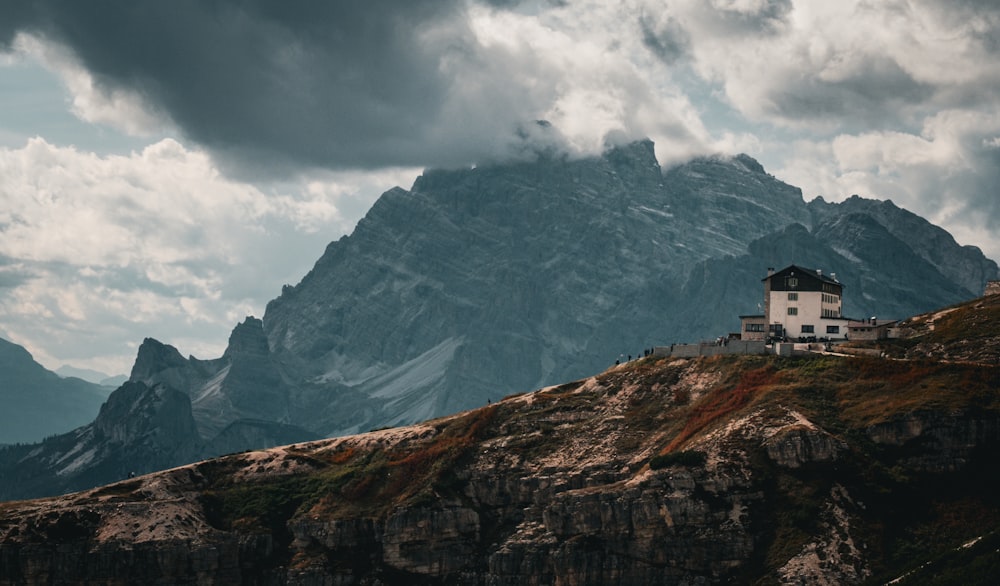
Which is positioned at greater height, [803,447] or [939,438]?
[939,438]

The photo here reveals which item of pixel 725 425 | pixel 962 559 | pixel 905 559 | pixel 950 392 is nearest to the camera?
pixel 962 559

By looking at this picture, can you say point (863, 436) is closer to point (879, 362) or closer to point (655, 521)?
point (879, 362)

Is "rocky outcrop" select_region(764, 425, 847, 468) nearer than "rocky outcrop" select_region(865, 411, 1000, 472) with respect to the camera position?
No

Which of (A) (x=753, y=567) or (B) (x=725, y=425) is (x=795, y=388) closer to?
(B) (x=725, y=425)

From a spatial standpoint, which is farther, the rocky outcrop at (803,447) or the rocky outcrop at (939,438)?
the rocky outcrop at (803,447)

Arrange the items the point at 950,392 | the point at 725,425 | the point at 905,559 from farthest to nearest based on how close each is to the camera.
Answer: the point at 725,425 → the point at 950,392 → the point at 905,559

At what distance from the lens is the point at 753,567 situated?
6905 inches

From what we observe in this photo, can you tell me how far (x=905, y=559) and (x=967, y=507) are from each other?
12.7 meters

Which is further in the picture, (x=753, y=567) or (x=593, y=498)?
(x=593, y=498)

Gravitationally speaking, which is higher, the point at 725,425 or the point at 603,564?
the point at 725,425

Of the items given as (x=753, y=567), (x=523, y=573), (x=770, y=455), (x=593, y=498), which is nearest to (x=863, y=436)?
(x=770, y=455)

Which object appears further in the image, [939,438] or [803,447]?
[803,447]

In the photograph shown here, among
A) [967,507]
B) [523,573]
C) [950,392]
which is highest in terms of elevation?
[950,392]

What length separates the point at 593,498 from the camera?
192 metres
